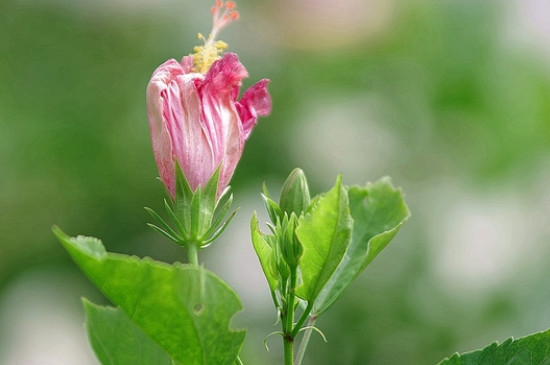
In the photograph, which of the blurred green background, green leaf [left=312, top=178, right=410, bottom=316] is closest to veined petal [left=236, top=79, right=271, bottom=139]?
green leaf [left=312, top=178, right=410, bottom=316]

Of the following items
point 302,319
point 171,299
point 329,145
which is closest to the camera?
point 171,299

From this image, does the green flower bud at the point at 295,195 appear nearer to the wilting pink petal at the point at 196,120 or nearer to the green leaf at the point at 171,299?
the wilting pink petal at the point at 196,120

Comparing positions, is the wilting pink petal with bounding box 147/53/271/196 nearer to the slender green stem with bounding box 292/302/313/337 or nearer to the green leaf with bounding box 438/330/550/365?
the slender green stem with bounding box 292/302/313/337

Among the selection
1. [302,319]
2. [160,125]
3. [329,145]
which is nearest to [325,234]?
[302,319]

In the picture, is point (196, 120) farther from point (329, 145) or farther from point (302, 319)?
point (329, 145)

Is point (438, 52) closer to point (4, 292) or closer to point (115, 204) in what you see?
point (115, 204)

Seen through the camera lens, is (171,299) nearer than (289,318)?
Yes

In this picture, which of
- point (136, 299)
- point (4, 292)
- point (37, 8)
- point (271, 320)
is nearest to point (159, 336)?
point (136, 299)
